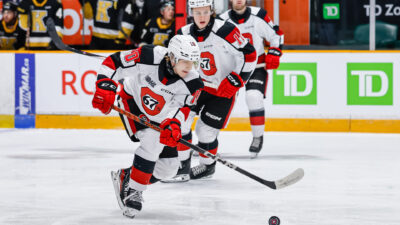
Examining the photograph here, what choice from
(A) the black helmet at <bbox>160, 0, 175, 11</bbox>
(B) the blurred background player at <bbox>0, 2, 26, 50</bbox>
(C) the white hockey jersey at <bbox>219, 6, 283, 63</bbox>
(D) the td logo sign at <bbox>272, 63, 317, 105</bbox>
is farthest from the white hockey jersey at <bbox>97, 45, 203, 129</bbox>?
(B) the blurred background player at <bbox>0, 2, 26, 50</bbox>

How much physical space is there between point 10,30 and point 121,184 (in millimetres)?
4537

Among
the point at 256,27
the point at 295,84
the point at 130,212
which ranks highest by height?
the point at 256,27

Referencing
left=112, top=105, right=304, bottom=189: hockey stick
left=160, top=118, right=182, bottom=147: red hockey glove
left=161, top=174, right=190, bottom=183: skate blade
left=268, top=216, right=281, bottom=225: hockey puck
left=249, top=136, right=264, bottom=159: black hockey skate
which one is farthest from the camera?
left=249, top=136, right=264, bottom=159: black hockey skate

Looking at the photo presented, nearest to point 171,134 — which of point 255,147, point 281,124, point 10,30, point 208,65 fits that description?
point 208,65

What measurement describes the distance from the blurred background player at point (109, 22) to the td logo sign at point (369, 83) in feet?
6.94

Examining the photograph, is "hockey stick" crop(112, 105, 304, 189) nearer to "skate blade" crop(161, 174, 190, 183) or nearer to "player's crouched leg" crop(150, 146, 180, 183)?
"player's crouched leg" crop(150, 146, 180, 183)

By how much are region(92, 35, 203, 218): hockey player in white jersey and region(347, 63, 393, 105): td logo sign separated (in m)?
3.60

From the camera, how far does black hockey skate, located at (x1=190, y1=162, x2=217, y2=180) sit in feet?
15.5

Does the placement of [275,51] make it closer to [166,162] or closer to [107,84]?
[166,162]

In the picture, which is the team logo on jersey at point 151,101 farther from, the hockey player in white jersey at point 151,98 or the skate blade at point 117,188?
the skate blade at point 117,188

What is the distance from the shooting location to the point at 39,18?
7.73 m

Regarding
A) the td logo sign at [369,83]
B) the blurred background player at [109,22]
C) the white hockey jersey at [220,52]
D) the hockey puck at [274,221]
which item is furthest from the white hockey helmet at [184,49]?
the blurred background player at [109,22]

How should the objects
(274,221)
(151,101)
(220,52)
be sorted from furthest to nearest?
(220,52) → (151,101) → (274,221)

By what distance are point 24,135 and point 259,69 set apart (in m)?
2.30
